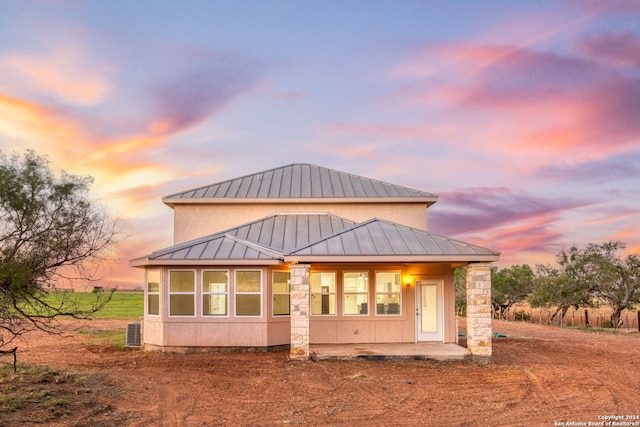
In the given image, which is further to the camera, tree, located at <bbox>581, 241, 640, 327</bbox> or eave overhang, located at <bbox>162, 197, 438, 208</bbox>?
tree, located at <bbox>581, 241, 640, 327</bbox>

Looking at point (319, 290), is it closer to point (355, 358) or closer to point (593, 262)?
point (355, 358)

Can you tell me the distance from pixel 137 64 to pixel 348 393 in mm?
10956

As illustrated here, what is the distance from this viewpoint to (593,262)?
29000 millimetres

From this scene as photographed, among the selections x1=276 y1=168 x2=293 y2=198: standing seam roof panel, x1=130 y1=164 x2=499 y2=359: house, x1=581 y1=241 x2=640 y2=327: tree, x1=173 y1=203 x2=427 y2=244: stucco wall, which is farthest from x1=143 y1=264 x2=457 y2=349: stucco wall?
x1=581 y1=241 x2=640 y2=327: tree

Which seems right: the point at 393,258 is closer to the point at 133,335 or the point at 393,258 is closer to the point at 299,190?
the point at 299,190

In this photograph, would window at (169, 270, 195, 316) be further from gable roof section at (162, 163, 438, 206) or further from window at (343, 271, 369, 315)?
window at (343, 271, 369, 315)

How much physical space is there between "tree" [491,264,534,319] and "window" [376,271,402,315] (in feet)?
70.3

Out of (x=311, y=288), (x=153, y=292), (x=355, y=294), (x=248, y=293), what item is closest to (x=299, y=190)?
(x=311, y=288)

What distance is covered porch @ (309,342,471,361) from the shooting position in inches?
560

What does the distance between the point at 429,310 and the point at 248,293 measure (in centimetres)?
559

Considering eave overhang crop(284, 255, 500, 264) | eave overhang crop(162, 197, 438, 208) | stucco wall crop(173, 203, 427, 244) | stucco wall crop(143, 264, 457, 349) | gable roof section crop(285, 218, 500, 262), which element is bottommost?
stucco wall crop(143, 264, 457, 349)

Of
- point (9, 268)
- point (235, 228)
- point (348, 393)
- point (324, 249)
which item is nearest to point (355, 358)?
point (324, 249)

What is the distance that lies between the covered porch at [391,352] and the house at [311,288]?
0.43m

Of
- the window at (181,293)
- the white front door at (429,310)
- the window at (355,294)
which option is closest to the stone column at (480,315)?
the white front door at (429,310)
